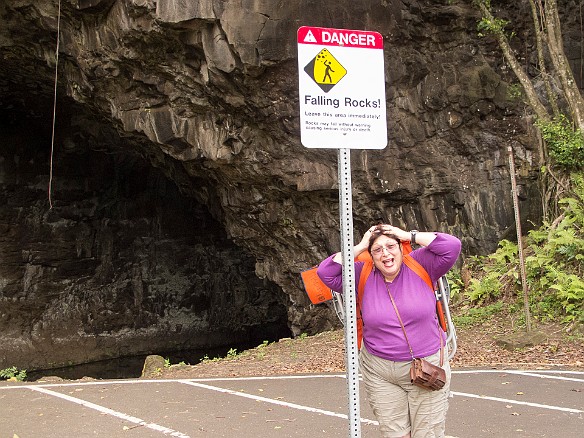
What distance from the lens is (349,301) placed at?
3.39 m

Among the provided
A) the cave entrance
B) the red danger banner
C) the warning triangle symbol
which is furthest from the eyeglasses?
the cave entrance

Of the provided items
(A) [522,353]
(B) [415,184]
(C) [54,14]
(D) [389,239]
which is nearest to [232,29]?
(C) [54,14]

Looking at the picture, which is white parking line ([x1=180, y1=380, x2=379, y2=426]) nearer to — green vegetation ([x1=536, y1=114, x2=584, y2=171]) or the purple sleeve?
the purple sleeve

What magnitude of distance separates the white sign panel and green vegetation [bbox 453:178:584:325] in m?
8.84

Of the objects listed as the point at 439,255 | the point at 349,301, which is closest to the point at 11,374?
the point at 439,255

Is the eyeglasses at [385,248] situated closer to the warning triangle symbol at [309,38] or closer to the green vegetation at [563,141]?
the warning triangle symbol at [309,38]

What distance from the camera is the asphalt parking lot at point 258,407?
6375 millimetres

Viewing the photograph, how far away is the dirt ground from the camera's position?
999 centimetres

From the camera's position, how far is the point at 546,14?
1459 cm

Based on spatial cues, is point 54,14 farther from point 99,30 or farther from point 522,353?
point 522,353

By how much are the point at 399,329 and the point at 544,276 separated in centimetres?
963

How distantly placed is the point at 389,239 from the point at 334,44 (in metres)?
1.16

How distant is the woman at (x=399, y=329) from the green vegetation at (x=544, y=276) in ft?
26.3

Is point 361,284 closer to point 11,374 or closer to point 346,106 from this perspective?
point 346,106
